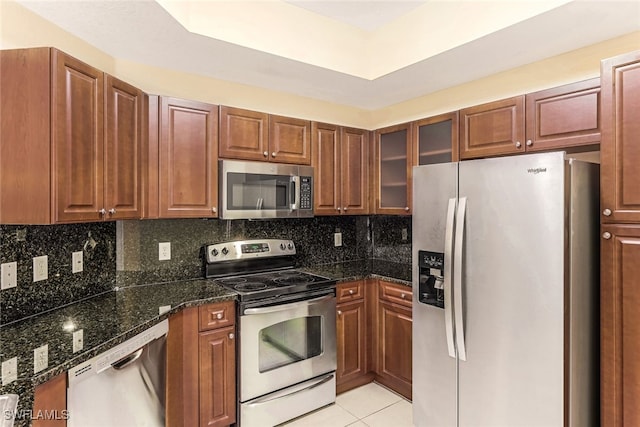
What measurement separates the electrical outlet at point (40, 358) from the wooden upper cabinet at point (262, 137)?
146 centimetres

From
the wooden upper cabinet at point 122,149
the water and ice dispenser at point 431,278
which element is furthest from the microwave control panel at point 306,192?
the wooden upper cabinet at point 122,149

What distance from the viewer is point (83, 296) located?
6.86 feet

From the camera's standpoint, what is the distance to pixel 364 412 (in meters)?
2.54

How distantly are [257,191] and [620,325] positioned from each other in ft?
7.03

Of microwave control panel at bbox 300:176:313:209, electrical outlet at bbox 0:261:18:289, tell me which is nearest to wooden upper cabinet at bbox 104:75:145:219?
electrical outlet at bbox 0:261:18:289

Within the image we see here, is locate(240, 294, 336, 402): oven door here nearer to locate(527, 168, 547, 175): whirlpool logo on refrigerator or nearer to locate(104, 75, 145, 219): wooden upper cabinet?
locate(104, 75, 145, 219): wooden upper cabinet

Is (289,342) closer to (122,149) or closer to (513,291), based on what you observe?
(513,291)

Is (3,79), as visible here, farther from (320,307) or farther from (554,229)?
(554,229)

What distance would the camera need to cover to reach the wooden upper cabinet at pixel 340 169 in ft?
9.56

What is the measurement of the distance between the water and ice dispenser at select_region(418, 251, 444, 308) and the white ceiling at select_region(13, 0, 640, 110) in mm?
1260

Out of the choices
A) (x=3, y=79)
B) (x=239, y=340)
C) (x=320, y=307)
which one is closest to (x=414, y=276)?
(x=320, y=307)

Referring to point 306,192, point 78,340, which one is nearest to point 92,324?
point 78,340

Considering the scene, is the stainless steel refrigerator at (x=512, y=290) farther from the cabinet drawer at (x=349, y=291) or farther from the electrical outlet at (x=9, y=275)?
the electrical outlet at (x=9, y=275)

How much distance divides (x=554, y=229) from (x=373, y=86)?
5.68ft
